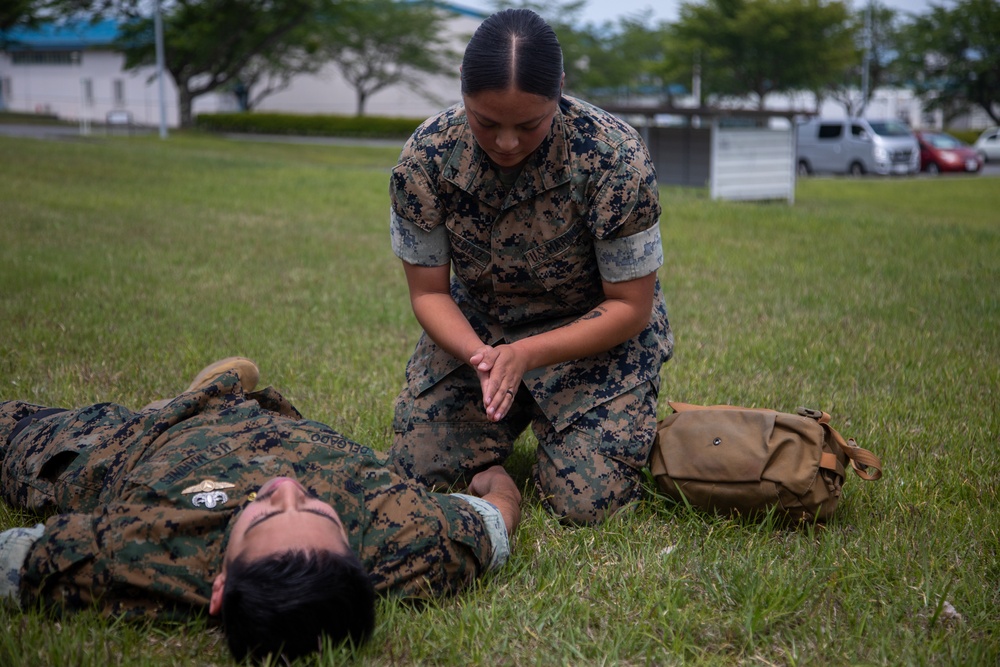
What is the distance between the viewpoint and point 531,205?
307 centimetres

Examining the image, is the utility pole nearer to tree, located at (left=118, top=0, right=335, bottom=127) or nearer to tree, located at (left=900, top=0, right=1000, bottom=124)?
tree, located at (left=900, top=0, right=1000, bottom=124)

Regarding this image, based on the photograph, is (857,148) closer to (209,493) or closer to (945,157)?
(945,157)

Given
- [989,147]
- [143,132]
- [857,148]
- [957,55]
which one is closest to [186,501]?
[857,148]

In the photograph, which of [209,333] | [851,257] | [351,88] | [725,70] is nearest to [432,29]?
[351,88]

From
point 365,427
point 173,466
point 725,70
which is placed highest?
point 725,70

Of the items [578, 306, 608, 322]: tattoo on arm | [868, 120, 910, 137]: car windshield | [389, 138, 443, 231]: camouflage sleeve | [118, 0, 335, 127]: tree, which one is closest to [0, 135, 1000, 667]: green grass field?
[578, 306, 608, 322]: tattoo on arm

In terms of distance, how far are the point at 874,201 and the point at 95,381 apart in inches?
594

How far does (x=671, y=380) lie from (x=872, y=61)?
48.1 m

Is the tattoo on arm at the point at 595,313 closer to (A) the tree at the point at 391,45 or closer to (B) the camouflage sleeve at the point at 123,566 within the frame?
(B) the camouflage sleeve at the point at 123,566

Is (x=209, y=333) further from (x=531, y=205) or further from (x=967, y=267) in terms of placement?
(x=967, y=267)

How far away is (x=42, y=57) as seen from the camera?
177ft

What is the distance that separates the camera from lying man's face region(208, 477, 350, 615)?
2037 mm

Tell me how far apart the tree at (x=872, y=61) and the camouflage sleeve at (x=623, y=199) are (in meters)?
44.9

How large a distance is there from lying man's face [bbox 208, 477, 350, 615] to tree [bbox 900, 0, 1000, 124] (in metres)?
44.6
